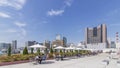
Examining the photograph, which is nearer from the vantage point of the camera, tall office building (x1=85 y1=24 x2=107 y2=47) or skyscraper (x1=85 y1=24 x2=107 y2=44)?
tall office building (x1=85 y1=24 x2=107 y2=47)

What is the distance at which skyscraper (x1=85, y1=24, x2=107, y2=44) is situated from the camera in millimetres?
137625

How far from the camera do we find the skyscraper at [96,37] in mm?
137125

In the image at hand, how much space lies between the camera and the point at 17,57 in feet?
58.7

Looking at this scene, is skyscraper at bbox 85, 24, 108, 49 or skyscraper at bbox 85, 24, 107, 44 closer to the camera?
skyscraper at bbox 85, 24, 108, 49

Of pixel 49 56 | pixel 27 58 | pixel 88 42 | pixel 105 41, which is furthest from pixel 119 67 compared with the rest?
pixel 88 42

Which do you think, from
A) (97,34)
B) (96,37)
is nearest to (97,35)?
(97,34)

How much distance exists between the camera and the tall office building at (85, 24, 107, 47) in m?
137

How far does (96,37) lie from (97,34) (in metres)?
3.10

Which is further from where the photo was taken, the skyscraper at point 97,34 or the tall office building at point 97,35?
the skyscraper at point 97,34

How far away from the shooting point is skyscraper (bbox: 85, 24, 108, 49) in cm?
13712

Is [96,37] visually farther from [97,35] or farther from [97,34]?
[97,34]

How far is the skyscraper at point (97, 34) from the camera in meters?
138

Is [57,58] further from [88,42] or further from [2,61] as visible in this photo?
[88,42]

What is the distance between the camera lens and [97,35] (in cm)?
14400
